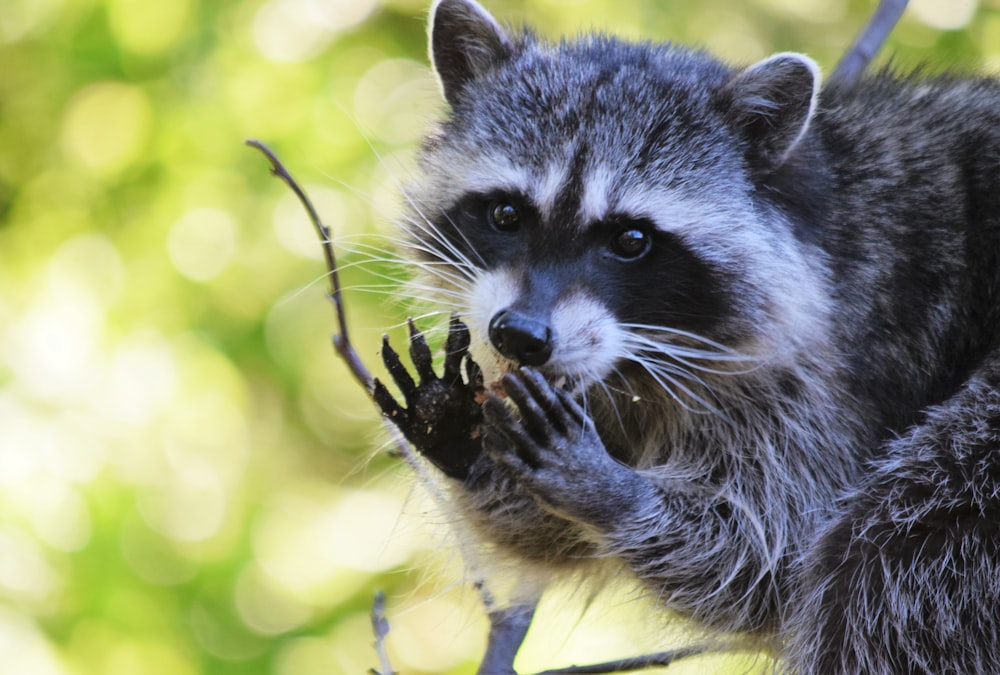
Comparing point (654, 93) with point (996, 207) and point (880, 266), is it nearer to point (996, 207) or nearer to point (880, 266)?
point (880, 266)

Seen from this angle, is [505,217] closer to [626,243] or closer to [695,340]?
[626,243]

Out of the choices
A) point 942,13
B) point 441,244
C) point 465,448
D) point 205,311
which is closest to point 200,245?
point 205,311

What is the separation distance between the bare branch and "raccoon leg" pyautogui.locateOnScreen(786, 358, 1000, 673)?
99cm

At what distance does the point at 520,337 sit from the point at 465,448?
504 millimetres

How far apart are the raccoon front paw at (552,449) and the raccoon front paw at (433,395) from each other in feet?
0.40

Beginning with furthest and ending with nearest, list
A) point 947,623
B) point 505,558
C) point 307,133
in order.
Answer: point 307,133 < point 505,558 < point 947,623

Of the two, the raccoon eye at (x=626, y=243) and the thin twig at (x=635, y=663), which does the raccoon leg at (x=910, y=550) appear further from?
the raccoon eye at (x=626, y=243)

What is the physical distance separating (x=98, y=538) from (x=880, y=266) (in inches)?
111

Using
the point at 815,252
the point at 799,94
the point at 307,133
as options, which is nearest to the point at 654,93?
the point at 799,94

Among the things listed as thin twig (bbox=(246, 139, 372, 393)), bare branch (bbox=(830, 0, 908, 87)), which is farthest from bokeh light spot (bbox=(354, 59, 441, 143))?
bare branch (bbox=(830, 0, 908, 87))

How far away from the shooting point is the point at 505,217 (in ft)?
8.95

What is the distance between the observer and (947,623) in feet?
9.00

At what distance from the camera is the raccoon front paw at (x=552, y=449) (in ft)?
8.20

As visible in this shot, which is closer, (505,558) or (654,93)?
(654,93)
